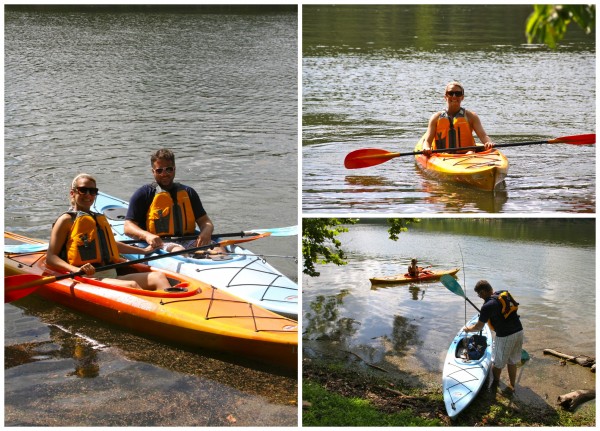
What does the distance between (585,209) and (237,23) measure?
40.0ft

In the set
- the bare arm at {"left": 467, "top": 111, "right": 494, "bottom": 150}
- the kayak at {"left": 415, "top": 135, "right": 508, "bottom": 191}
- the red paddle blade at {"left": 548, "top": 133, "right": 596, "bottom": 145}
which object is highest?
the bare arm at {"left": 467, "top": 111, "right": 494, "bottom": 150}

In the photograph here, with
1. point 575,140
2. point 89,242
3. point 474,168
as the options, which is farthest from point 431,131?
point 89,242

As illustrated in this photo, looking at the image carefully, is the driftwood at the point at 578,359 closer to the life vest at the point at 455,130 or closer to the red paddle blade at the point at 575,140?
the red paddle blade at the point at 575,140

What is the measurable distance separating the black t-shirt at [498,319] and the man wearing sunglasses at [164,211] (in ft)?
6.01

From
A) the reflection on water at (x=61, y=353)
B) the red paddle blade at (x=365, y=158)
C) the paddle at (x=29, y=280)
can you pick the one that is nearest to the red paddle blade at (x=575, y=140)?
the red paddle blade at (x=365, y=158)

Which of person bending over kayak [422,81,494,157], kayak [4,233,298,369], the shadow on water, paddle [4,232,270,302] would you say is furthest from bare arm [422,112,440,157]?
the shadow on water

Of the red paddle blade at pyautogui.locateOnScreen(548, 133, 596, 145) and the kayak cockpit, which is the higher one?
the red paddle blade at pyautogui.locateOnScreen(548, 133, 596, 145)

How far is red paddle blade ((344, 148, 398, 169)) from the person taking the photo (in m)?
6.63

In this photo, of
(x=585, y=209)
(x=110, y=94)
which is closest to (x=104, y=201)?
(x=585, y=209)

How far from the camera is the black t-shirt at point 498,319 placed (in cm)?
489

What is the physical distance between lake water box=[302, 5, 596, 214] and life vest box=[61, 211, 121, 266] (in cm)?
181

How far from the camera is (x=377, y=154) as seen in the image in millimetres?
6711

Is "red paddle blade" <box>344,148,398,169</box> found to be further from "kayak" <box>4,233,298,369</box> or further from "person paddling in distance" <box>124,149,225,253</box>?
"kayak" <box>4,233,298,369</box>

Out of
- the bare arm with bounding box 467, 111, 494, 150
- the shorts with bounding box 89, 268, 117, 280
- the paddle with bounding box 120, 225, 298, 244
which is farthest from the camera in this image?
the bare arm with bounding box 467, 111, 494, 150
